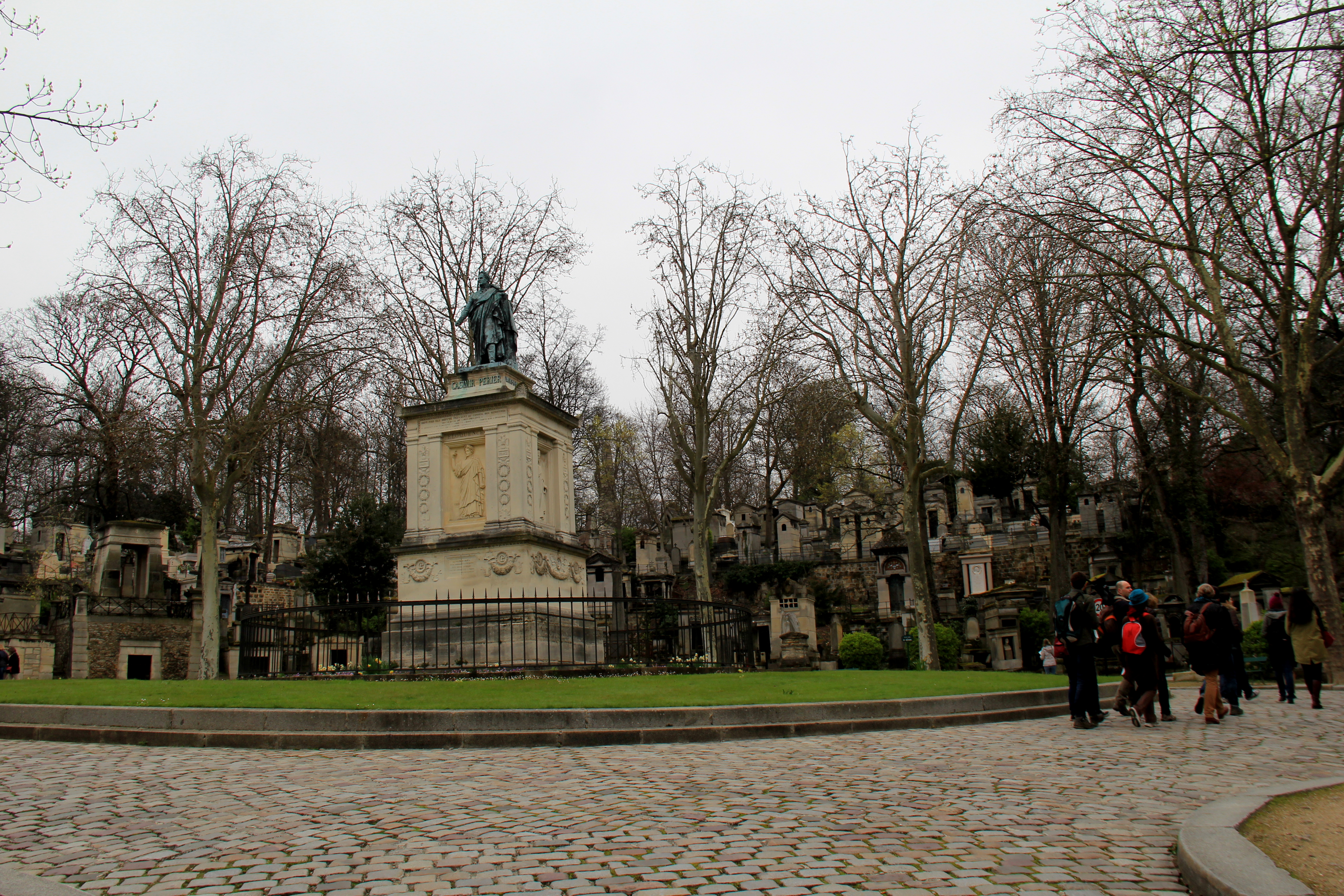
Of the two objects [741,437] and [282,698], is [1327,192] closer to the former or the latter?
[741,437]

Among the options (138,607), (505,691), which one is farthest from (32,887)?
(138,607)

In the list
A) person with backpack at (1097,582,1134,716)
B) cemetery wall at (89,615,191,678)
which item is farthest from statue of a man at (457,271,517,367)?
cemetery wall at (89,615,191,678)

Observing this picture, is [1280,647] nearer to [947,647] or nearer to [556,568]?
[556,568]

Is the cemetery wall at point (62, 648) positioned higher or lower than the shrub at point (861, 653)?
higher

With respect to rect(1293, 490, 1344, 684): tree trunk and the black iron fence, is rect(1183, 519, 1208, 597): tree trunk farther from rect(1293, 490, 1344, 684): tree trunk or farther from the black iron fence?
the black iron fence

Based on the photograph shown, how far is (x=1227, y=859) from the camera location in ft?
11.8

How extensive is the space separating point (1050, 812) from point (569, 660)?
970 centimetres

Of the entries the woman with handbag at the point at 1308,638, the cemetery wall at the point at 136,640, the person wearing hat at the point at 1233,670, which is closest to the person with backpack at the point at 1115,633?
the person wearing hat at the point at 1233,670

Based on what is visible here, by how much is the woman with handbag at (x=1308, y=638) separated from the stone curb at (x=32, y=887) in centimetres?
1303

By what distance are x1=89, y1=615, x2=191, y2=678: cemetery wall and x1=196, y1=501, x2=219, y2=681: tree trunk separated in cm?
827

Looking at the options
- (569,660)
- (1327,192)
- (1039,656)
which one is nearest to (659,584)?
(1039,656)

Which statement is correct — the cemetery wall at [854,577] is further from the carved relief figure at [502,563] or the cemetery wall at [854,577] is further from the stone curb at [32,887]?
the stone curb at [32,887]

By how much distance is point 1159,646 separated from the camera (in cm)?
947

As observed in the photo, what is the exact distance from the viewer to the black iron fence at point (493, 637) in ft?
43.4
